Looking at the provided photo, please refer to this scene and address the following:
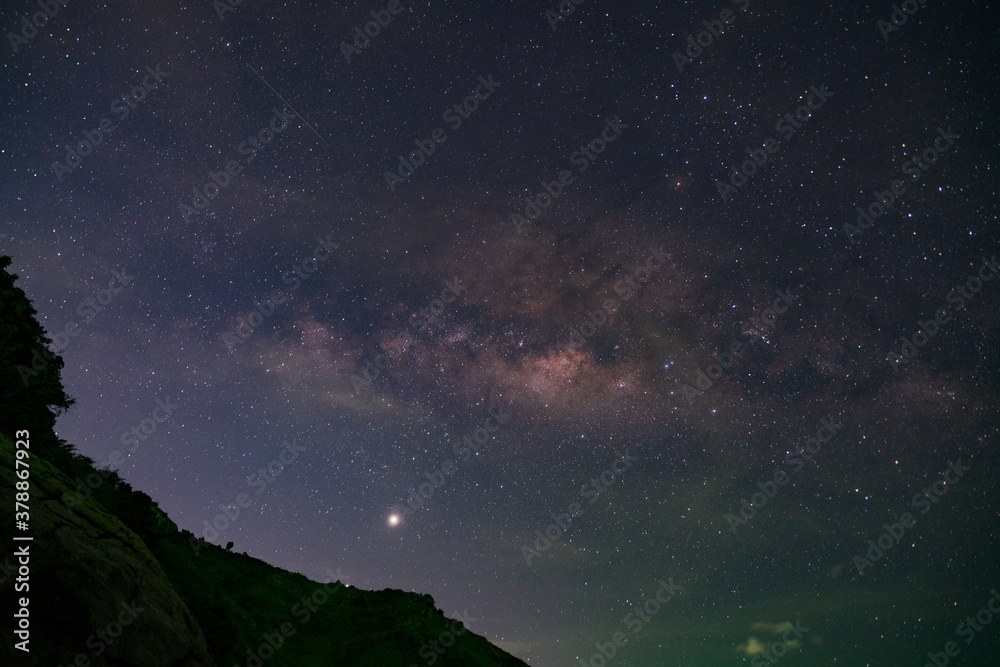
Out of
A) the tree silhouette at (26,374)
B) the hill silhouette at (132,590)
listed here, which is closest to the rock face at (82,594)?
the hill silhouette at (132,590)

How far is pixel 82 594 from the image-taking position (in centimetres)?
809

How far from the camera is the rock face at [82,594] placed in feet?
24.6

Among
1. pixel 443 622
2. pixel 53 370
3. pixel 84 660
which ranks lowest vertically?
pixel 84 660

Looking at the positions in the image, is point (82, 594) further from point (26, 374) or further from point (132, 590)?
point (26, 374)

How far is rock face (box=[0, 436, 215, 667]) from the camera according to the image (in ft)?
24.6

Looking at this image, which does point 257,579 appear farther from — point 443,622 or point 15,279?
point 15,279

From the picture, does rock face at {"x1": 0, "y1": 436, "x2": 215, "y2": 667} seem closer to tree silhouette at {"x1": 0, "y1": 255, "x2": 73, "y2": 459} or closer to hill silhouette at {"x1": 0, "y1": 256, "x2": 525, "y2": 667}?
hill silhouette at {"x1": 0, "y1": 256, "x2": 525, "y2": 667}

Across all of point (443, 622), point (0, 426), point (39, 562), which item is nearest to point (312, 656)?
point (443, 622)

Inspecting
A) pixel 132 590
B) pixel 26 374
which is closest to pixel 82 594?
pixel 132 590

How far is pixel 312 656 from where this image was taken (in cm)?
1430

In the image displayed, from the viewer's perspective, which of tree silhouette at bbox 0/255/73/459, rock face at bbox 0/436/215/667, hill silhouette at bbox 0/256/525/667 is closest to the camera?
rock face at bbox 0/436/215/667

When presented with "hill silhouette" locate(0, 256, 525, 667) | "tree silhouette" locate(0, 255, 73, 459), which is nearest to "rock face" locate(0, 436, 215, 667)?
"hill silhouette" locate(0, 256, 525, 667)

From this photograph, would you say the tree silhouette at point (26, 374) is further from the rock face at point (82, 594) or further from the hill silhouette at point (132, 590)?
the rock face at point (82, 594)

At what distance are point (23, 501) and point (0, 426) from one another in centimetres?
728
